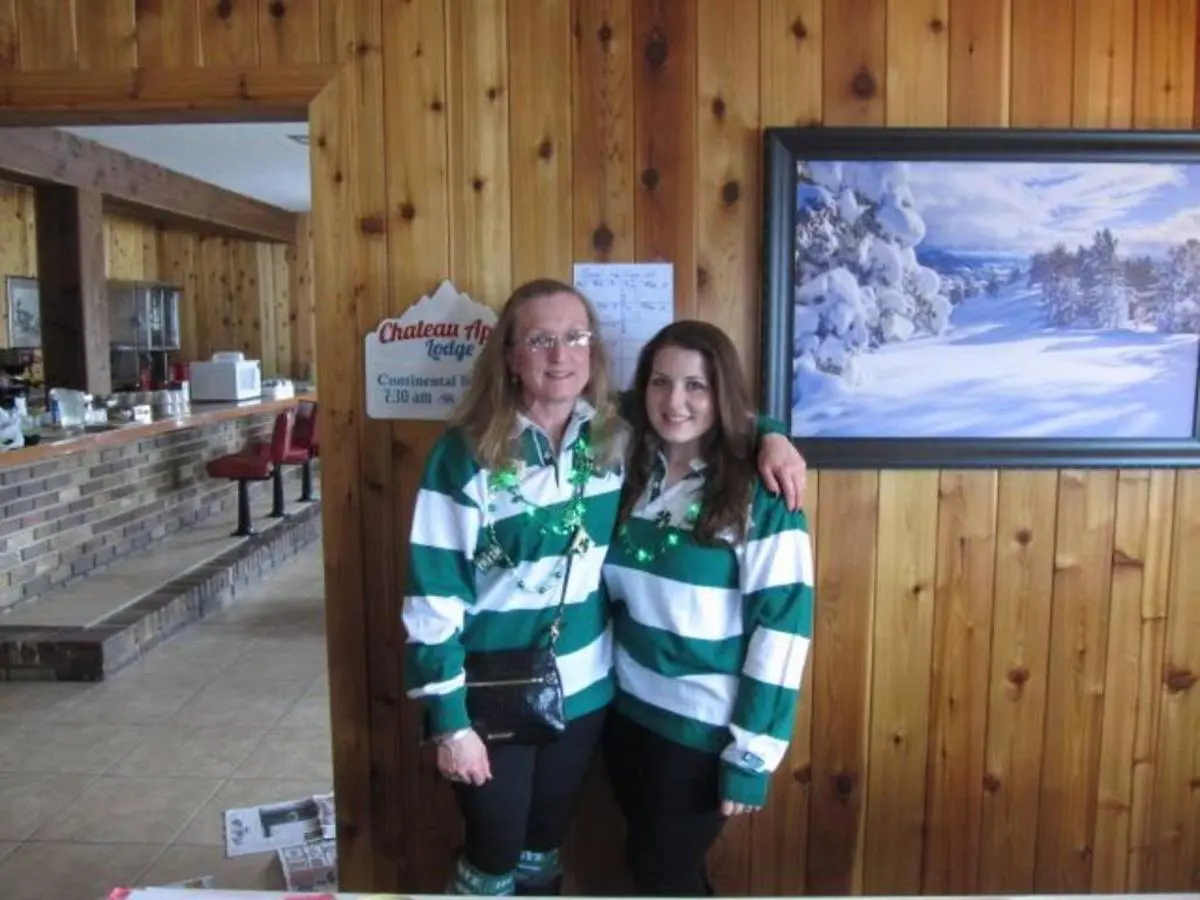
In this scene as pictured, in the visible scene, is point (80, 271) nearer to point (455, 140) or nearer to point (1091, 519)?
point (455, 140)

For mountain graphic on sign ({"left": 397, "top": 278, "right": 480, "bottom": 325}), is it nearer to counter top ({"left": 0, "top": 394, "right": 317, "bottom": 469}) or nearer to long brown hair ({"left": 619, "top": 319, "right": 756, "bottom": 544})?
long brown hair ({"left": 619, "top": 319, "right": 756, "bottom": 544})

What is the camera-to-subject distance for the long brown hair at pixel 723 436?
1.69 metres

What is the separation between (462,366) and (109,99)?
910 millimetres

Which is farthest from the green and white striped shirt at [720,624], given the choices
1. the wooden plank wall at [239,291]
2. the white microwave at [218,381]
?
the wooden plank wall at [239,291]

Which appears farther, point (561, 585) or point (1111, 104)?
point (1111, 104)

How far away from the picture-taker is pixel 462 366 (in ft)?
6.98

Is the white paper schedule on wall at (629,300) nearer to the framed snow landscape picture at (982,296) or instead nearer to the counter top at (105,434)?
the framed snow landscape picture at (982,296)

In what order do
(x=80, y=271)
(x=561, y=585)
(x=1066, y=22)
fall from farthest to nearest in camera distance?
(x=80, y=271) < (x=1066, y=22) < (x=561, y=585)

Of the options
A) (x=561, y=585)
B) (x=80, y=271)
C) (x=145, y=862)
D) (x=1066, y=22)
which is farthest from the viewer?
(x=80, y=271)

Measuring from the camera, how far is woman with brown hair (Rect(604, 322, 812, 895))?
1.68 m

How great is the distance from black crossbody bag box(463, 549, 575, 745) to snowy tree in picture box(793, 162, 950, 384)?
73 cm

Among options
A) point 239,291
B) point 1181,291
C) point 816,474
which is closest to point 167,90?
point 816,474

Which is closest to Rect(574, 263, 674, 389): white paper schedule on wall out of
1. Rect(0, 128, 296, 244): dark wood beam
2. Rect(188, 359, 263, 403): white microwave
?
Rect(0, 128, 296, 244): dark wood beam

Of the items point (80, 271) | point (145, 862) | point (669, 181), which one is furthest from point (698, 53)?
point (80, 271)
